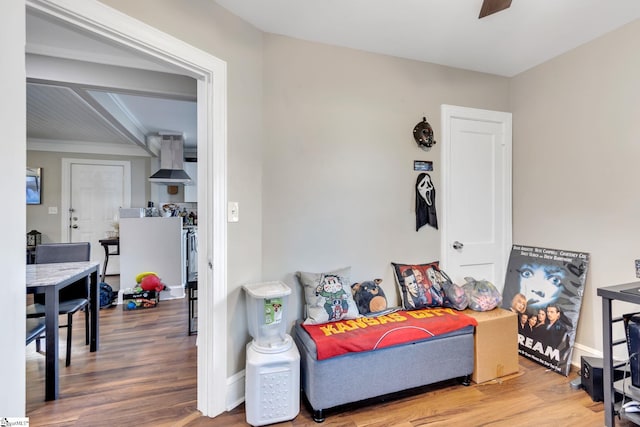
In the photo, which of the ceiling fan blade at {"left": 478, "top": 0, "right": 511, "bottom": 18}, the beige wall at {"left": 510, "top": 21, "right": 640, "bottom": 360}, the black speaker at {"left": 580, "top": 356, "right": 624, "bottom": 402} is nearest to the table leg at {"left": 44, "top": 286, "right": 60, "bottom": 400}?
the ceiling fan blade at {"left": 478, "top": 0, "right": 511, "bottom": 18}

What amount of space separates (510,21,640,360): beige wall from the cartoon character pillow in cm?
157

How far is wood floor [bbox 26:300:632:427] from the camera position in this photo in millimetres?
1766

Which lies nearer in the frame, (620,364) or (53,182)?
(620,364)

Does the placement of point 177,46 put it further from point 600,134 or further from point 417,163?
point 600,134

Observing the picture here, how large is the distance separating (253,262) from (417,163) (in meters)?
1.59

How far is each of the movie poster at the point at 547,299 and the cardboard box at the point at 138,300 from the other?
3975mm

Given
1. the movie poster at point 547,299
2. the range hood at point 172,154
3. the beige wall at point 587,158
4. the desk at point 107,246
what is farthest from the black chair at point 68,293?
the beige wall at point 587,158

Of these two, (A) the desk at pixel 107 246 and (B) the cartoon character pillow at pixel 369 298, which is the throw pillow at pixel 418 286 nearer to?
(B) the cartoon character pillow at pixel 369 298

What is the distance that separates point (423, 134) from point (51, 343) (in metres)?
3.09

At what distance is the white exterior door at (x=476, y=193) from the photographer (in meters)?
2.68

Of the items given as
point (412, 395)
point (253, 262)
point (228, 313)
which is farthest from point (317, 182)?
point (412, 395)

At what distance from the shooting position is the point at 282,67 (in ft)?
7.14

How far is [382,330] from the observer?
192cm

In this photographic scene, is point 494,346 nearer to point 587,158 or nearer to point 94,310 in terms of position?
point 587,158
